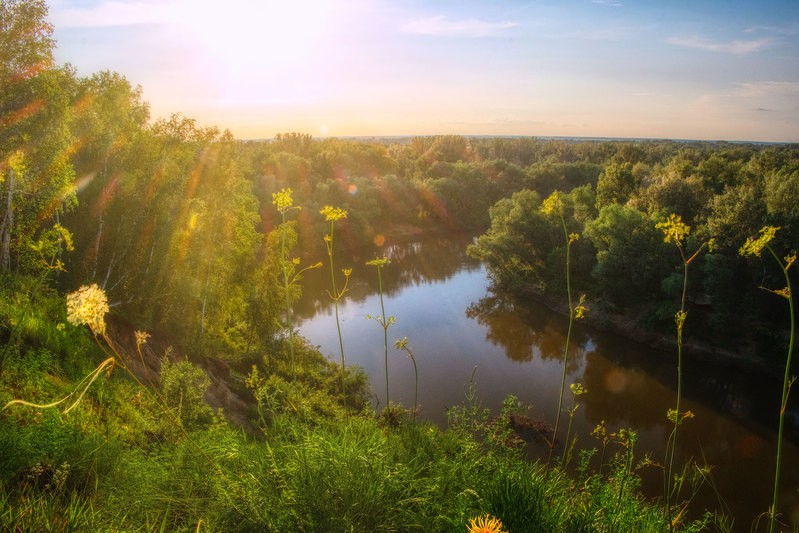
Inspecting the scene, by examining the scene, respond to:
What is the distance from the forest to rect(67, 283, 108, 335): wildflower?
14 mm

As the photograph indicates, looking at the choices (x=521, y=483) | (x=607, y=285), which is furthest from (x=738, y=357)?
(x=521, y=483)

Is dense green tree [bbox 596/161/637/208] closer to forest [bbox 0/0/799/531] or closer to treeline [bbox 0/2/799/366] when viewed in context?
forest [bbox 0/0/799/531]

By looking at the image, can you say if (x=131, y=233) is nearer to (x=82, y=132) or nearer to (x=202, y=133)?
(x=82, y=132)

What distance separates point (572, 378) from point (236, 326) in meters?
13.2

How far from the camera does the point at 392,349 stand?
66.6 feet

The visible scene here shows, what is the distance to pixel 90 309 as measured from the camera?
237 centimetres

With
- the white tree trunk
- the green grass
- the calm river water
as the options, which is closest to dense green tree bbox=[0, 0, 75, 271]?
the white tree trunk

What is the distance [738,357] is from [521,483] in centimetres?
2090

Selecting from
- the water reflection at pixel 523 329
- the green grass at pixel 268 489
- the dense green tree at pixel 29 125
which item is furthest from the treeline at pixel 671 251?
the dense green tree at pixel 29 125

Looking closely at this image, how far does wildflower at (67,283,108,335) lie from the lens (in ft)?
7.66

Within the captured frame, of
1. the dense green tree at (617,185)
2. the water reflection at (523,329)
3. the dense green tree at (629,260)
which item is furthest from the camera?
the dense green tree at (617,185)

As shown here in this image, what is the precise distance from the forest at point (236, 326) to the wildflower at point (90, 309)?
14mm

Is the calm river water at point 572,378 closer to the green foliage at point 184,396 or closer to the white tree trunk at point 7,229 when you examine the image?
the green foliage at point 184,396

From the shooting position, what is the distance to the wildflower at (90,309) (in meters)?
2.34
